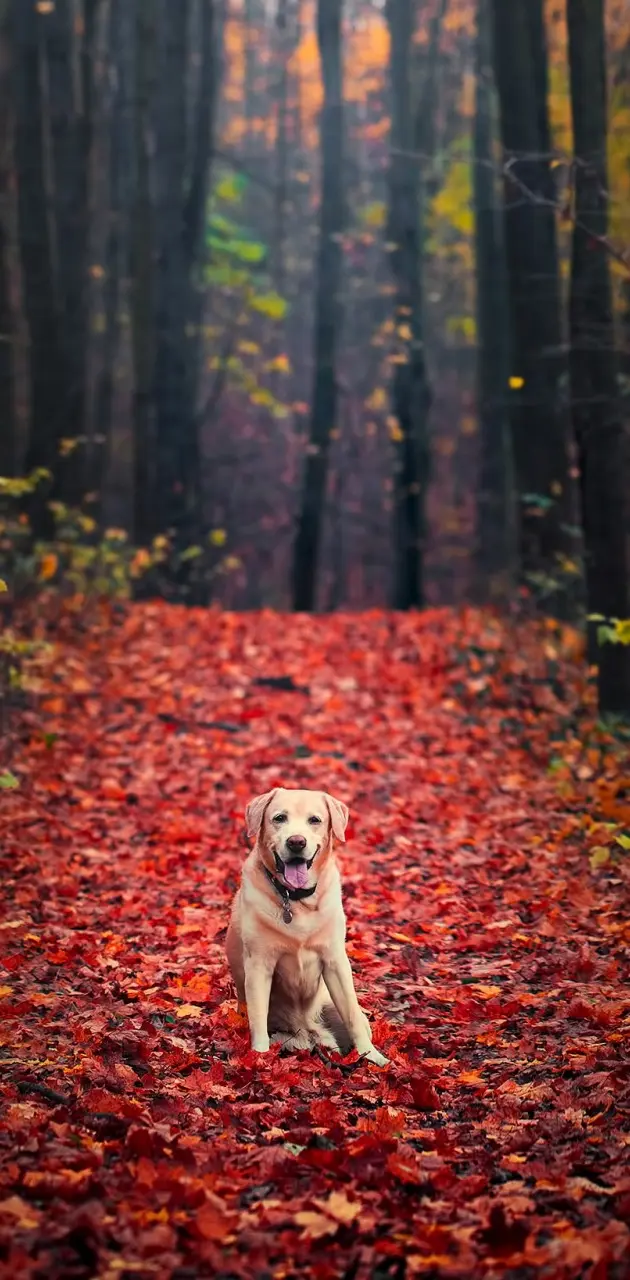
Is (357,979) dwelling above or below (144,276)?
below

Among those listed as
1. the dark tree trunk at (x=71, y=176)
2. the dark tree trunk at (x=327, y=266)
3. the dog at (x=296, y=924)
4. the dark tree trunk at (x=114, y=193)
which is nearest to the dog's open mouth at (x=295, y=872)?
the dog at (x=296, y=924)

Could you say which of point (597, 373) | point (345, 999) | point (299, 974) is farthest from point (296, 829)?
point (597, 373)

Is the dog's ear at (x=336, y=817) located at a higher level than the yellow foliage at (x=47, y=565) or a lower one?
lower

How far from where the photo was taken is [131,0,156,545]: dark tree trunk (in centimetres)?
1797

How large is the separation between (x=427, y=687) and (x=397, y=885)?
5490mm

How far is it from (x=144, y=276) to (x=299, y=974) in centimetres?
1458

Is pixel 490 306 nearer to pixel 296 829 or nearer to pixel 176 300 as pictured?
pixel 176 300

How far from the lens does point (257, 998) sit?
5.35m

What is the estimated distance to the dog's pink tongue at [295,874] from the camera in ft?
17.2

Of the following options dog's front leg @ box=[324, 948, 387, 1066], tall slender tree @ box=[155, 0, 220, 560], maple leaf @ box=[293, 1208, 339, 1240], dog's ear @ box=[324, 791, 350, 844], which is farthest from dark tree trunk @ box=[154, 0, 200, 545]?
maple leaf @ box=[293, 1208, 339, 1240]

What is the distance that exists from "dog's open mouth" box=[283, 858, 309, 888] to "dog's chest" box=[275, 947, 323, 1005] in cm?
32

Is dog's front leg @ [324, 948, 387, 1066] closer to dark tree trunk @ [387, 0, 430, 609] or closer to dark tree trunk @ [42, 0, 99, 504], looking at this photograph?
dark tree trunk @ [42, 0, 99, 504]

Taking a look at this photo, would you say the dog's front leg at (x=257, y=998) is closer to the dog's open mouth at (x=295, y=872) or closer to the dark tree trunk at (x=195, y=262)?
the dog's open mouth at (x=295, y=872)

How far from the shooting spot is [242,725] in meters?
12.0
